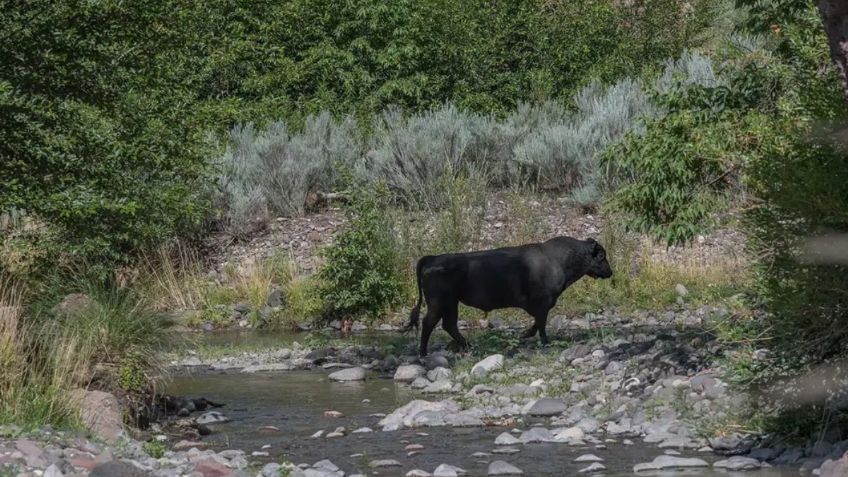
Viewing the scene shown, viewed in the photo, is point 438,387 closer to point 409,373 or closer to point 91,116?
point 409,373

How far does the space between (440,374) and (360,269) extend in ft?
17.6

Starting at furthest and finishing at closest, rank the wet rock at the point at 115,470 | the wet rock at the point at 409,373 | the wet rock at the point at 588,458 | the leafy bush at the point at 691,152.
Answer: the wet rock at the point at 409,373
the leafy bush at the point at 691,152
the wet rock at the point at 588,458
the wet rock at the point at 115,470

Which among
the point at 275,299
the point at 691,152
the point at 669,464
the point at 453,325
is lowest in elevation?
the point at 275,299

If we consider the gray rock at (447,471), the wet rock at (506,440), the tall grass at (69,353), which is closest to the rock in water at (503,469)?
the gray rock at (447,471)

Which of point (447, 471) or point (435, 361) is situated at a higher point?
point (447, 471)

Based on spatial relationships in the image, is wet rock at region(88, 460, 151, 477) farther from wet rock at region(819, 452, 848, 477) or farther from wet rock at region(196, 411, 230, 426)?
wet rock at region(819, 452, 848, 477)

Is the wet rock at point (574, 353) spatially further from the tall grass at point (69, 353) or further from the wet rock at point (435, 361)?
the tall grass at point (69, 353)

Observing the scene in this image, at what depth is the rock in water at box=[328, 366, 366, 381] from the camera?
14750mm

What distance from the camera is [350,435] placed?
11266mm

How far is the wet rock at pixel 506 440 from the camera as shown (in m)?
10.4

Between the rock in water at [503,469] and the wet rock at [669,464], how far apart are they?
82cm

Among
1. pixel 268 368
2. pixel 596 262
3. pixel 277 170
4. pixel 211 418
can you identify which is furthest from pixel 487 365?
pixel 277 170

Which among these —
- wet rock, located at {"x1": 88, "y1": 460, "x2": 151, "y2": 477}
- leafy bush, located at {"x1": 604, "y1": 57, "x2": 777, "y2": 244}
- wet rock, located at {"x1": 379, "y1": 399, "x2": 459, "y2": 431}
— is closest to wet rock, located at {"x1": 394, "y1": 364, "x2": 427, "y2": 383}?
wet rock, located at {"x1": 379, "y1": 399, "x2": 459, "y2": 431}

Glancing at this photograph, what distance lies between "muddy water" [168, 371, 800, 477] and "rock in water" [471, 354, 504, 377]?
720 millimetres
